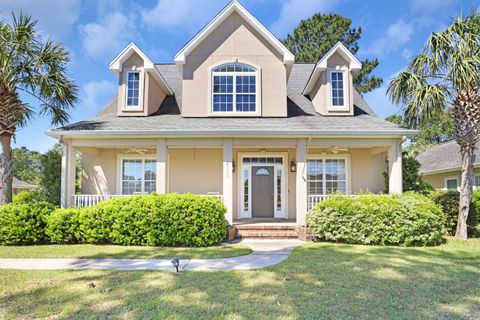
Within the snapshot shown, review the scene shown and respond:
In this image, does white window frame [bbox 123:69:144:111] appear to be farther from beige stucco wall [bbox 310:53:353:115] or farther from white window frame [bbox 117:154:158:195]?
beige stucco wall [bbox 310:53:353:115]

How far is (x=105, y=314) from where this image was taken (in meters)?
4.18

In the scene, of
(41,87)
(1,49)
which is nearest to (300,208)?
(41,87)

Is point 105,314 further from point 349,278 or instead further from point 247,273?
point 349,278

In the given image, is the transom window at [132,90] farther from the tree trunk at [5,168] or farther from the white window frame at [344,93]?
the white window frame at [344,93]

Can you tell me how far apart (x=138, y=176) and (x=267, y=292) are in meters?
9.63

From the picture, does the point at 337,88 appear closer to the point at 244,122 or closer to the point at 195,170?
the point at 244,122

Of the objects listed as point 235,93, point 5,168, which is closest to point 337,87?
point 235,93

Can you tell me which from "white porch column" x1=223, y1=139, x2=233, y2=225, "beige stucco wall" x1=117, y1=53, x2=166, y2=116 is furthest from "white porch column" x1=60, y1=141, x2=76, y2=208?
"white porch column" x1=223, y1=139, x2=233, y2=225

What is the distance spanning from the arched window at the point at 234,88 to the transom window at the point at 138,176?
154 inches

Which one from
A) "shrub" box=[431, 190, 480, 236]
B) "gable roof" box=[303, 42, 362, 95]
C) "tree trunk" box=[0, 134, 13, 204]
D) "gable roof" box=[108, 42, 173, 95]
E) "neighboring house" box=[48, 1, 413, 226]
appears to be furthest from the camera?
"gable roof" box=[303, 42, 362, 95]

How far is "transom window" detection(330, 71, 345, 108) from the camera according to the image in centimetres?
1283

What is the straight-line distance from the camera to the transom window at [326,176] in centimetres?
1316

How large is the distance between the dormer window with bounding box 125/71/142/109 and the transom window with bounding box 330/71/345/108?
8242 millimetres

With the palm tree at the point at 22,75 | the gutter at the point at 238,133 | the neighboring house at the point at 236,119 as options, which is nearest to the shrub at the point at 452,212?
the neighboring house at the point at 236,119
